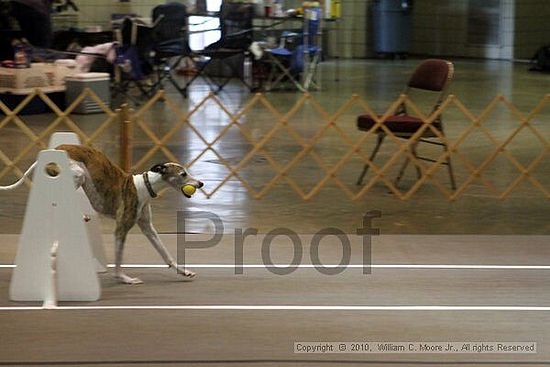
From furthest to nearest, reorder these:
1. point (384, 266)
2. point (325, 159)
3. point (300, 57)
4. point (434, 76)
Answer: point (300, 57)
point (325, 159)
point (434, 76)
point (384, 266)

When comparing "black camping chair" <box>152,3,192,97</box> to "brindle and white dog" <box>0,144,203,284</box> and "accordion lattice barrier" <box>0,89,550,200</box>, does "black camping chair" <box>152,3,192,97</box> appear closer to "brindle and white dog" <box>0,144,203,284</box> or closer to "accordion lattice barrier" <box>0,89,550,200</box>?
"accordion lattice barrier" <box>0,89,550,200</box>

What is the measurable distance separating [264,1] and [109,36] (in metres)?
2.26

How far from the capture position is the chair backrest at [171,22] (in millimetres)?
14312

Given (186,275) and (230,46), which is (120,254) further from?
(230,46)

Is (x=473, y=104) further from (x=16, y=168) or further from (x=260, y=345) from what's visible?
(x=260, y=345)

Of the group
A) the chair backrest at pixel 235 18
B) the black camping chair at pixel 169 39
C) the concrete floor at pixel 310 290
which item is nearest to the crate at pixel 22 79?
the black camping chair at pixel 169 39

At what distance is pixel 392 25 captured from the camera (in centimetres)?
1980

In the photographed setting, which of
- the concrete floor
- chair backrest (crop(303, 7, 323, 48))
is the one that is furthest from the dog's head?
chair backrest (crop(303, 7, 323, 48))

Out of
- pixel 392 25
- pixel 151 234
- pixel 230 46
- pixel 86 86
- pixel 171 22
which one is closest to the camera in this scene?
pixel 151 234

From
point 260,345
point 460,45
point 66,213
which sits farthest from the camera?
point 460,45

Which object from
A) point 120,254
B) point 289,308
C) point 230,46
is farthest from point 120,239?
point 230,46

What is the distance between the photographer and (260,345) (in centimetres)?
429

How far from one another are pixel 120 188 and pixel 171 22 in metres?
9.54

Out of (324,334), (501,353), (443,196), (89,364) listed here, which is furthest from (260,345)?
(443,196)
